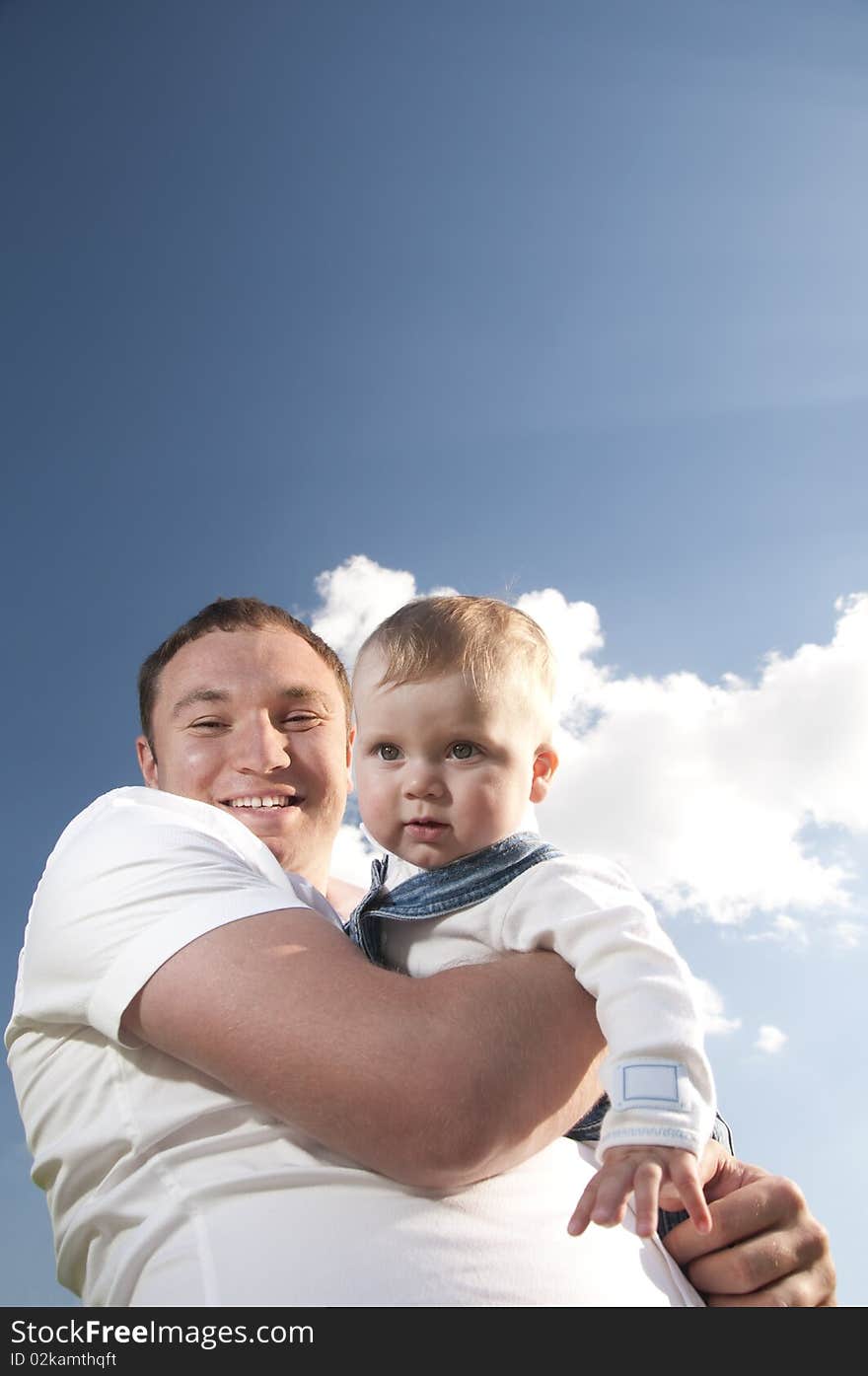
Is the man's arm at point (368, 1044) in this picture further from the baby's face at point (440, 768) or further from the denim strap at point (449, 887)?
the baby's face at point (440, 768)

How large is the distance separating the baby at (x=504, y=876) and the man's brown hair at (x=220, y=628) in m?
1.09

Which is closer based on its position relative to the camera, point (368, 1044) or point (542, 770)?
point (368, 1044)

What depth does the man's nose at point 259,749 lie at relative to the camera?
318 cm

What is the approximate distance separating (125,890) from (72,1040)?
1.22 feet

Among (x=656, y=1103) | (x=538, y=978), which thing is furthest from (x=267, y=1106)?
(x=656, y=1103)

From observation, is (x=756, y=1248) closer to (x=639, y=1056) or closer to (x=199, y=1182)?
(x=639, y=1056)

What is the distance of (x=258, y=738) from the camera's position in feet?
10.5

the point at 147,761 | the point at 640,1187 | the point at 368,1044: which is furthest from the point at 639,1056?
the point at 147,761

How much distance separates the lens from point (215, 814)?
2180 millimetres

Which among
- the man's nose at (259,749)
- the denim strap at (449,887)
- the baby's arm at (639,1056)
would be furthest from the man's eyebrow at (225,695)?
the baby's arm at (639,1056)

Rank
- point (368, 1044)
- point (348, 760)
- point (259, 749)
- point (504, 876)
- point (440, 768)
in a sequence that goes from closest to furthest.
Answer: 1. point (368, 1044)
2. point (504, 876)
3. point (440, 768)
4. point (259, 749)
5. point (348, 760)

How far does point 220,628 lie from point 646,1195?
2333 mm
